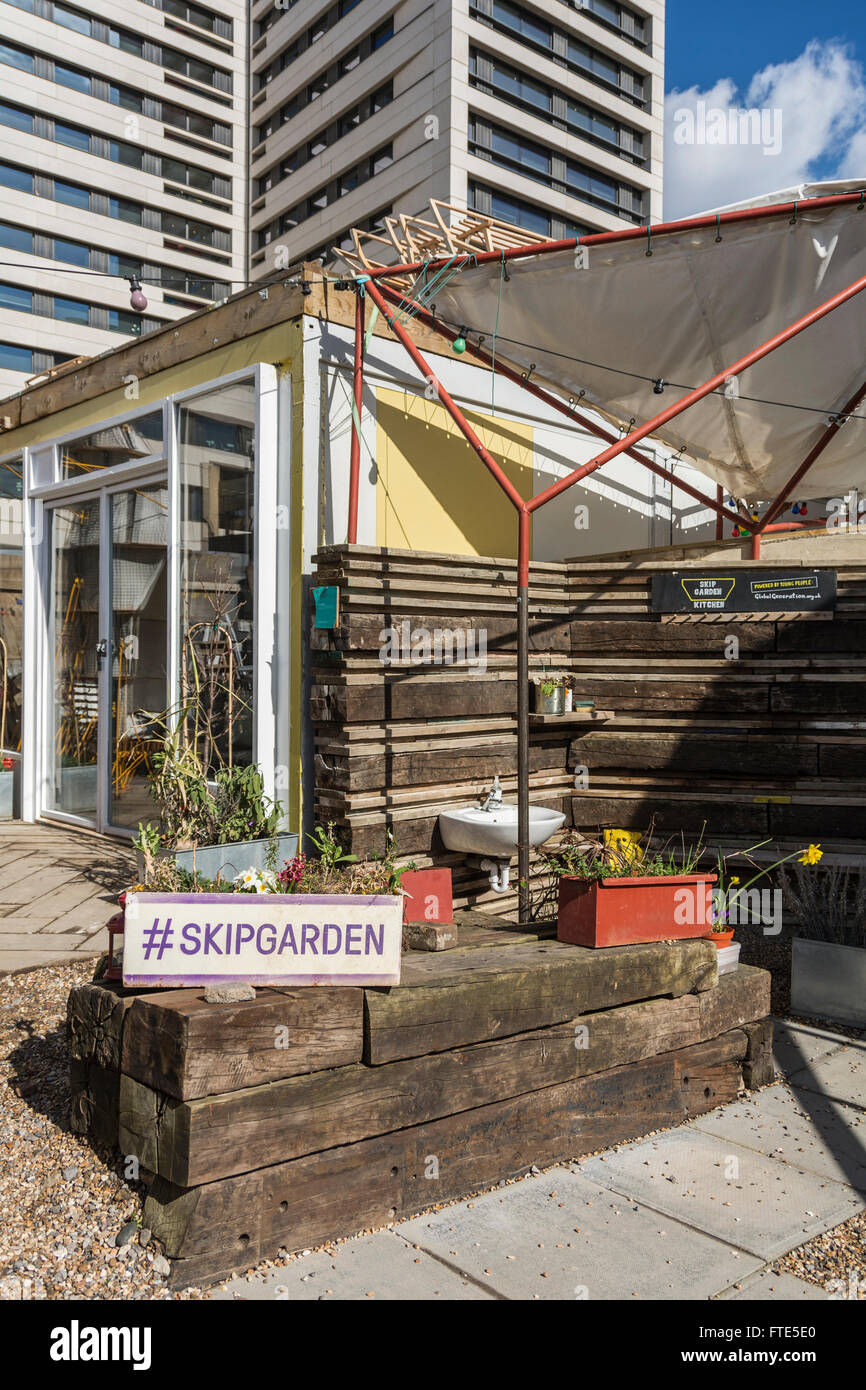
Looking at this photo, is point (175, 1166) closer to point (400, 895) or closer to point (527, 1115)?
point (400, 895)

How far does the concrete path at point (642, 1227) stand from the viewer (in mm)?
2646

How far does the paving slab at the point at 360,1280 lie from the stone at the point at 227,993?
0.71 m

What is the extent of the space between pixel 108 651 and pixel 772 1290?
6592 mm

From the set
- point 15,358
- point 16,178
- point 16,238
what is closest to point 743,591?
point 15,358

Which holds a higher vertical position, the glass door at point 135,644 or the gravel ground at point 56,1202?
the glass door at point 135,644

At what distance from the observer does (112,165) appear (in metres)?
44.0

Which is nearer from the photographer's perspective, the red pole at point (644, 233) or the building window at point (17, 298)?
the red pole at point (644, 233)

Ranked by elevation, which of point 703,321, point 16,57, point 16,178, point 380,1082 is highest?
point 16,57

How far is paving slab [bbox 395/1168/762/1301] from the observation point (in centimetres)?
266

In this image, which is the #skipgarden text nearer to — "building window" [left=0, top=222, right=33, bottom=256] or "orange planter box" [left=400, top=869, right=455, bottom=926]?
"orange planter box" [left=400, top=869, right=455, bottom=926]

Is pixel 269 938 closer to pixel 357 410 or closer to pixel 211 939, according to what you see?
pixel 211 939

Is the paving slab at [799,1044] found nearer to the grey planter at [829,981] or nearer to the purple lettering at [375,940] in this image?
the grey planter at [829,981]

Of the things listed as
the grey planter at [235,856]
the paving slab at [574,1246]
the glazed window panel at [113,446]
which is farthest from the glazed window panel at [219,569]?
the paving slab at [574,1246]
